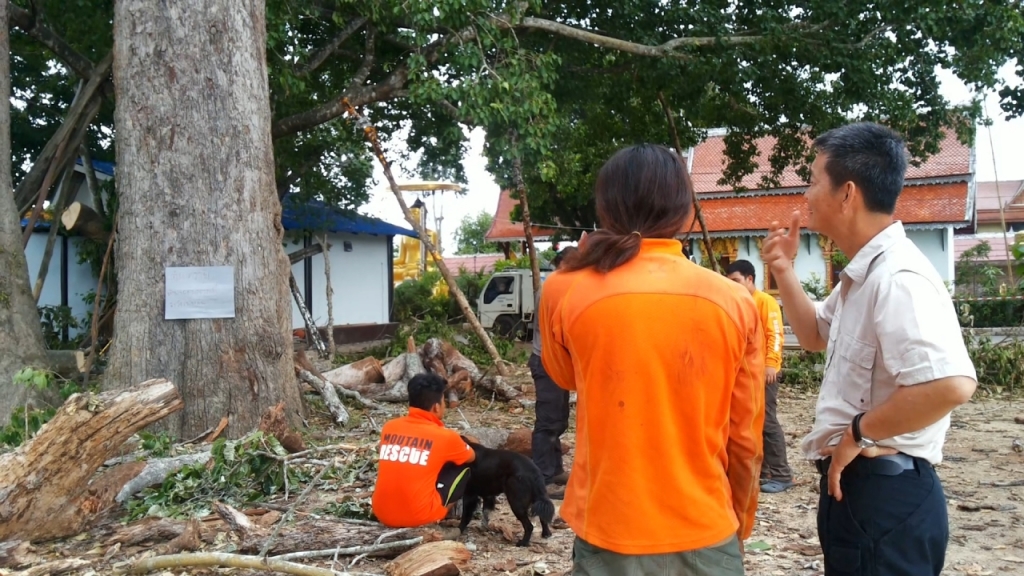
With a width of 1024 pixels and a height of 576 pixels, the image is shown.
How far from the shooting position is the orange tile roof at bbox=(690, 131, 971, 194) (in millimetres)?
25562

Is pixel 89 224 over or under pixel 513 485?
over

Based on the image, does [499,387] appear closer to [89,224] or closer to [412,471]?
[412,471]

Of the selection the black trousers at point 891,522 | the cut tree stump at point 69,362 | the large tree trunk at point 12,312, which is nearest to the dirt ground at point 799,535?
the black trousers at point 891,522

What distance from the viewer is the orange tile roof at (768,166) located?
83.9 feet

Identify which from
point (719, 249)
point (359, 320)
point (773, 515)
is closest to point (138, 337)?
point (773, 515)

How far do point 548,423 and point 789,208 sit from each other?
2111 centimetres

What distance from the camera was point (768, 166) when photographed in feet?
94.0

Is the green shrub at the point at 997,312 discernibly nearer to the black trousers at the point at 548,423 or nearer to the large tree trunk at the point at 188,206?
the black trousers at the point at 548,423

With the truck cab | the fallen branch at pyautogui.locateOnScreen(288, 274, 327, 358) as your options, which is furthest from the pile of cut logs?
the truck cab

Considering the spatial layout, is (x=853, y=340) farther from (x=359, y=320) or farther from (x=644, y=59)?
(x=359, y=320)

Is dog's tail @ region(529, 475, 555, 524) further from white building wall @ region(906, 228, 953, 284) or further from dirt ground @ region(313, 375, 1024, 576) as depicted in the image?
white building wall @ region(906, 228, 953, 284)

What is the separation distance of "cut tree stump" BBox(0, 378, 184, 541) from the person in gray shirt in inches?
107

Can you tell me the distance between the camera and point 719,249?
26578 millimetres

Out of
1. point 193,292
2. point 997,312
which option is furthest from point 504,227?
point 193,292
